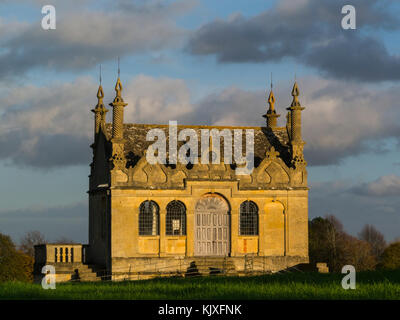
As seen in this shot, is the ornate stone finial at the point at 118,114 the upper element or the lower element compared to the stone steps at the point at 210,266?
upper

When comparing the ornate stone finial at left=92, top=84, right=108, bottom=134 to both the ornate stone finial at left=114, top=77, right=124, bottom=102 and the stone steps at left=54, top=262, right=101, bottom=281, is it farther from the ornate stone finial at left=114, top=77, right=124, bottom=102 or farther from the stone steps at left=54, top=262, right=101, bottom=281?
the stone steps at left=54, top=262, right=101, bottom=281

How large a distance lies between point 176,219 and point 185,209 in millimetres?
758

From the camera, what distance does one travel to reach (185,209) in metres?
45.9

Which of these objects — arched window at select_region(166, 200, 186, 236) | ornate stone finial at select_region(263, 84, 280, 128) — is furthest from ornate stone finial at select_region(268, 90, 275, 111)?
arched window at select_region(166, 200, 186, 236)

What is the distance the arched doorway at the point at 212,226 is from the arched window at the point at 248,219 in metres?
0.92

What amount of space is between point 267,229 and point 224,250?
2847 millimetres

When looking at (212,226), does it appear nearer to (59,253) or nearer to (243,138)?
(243,138)

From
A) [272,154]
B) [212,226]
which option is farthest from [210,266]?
[272,154]

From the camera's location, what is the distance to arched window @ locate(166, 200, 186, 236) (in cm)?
4566

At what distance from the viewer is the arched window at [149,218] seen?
45.3m

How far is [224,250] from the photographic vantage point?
46250mm
